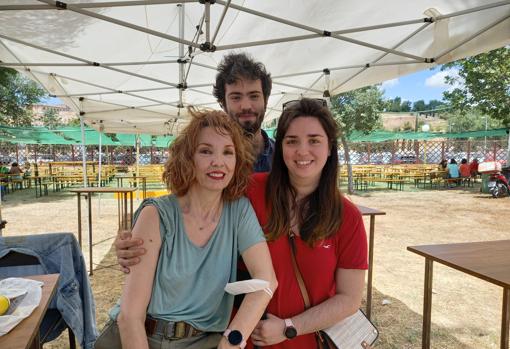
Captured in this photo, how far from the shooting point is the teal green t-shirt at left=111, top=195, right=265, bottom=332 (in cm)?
111

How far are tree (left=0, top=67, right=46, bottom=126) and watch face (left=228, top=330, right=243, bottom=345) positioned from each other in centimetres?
1963

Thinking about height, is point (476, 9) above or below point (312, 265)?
above

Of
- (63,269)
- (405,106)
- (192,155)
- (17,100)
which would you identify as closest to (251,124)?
(192,155)

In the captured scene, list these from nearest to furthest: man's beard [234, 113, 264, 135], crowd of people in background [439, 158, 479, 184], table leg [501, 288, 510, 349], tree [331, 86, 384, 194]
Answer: man's beard [234, 113, 264, 135] → table leg [501, 288, 510, 349] → crowd of people in background [439, 158, 479, 184] → tree [331, 86, 384, 194]

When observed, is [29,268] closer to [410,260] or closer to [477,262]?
[477,262]

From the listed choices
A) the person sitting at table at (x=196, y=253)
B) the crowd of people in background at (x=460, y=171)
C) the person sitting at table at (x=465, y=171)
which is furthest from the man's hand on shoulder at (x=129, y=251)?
the person sitting at table at (x=465, y=171)

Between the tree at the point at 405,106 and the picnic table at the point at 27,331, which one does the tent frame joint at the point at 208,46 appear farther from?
the tree at the point at 405,106

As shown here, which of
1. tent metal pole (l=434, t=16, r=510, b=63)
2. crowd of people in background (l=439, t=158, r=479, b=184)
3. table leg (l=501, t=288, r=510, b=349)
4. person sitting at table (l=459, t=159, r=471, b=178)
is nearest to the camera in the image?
table leg (l=501, t=288, r=510, b=349)

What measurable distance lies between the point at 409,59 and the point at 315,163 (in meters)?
2.81

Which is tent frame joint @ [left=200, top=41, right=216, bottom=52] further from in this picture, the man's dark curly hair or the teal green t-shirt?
the teal green t-shirt

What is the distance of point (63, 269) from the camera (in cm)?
191

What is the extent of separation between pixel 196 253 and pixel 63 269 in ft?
3.88

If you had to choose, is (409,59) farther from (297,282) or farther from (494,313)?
(297,282)

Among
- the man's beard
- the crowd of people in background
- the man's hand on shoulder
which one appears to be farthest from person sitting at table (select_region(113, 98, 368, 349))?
the crowd of people in background
